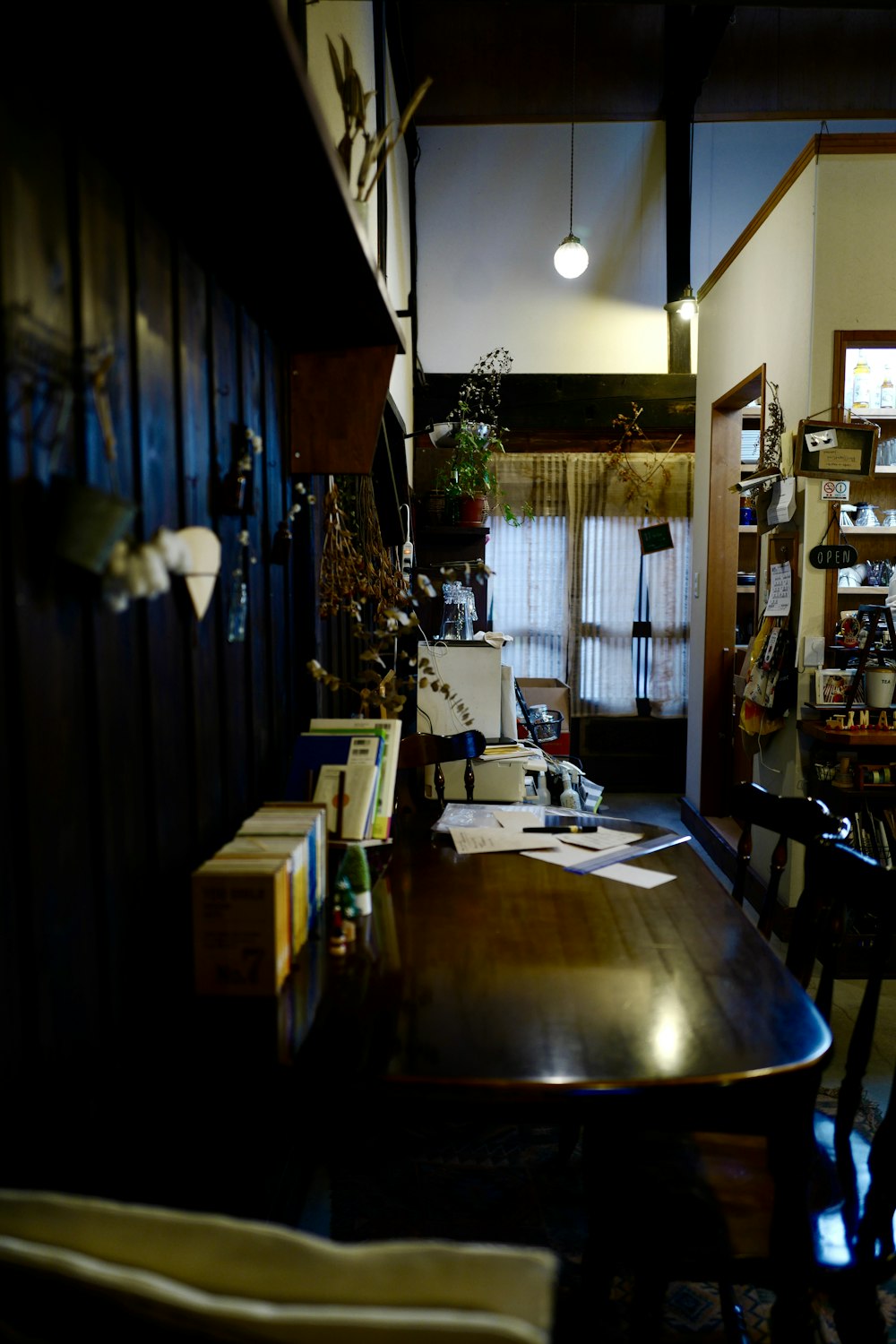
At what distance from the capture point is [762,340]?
14.1ft

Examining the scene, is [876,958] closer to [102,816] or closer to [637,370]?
[102,816]

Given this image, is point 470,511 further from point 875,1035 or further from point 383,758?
point 383,758

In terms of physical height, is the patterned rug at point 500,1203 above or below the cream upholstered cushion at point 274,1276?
below

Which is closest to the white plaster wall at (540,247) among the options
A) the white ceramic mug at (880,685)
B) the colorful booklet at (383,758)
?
the white ceramic mug at (880,685)

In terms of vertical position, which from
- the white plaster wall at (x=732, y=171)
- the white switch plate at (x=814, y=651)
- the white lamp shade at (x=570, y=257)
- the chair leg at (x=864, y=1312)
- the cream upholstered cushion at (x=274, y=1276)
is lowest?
the chair leg at (x=864, y=1312)

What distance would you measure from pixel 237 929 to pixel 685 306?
6233mm

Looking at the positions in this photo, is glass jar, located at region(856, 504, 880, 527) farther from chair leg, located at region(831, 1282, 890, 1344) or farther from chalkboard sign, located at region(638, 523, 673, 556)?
chair leg, located at region(831, 1282, 890, 1344)

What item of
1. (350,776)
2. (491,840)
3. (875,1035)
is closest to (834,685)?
(875,1035)

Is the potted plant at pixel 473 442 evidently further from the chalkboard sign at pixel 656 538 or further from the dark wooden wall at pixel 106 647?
the dark wooden wall at pixel 106 647

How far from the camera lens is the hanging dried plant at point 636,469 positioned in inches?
265

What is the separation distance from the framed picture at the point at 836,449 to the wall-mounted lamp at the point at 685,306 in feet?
10.3

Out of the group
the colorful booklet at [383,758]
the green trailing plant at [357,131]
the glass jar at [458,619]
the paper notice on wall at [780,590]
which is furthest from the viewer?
the glass jar at [458,619]

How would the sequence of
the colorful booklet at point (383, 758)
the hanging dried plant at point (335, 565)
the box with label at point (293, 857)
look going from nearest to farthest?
the box with label at point (293, 857) → the colorful booklet at point (383, 758) → the hanging dried plant at point (335, 565)

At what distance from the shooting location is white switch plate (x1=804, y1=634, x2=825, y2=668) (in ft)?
12.2
